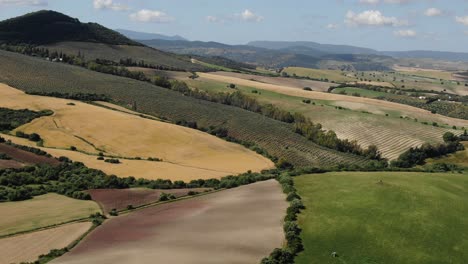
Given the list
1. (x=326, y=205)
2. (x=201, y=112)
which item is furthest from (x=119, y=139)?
(x=326, y=205)

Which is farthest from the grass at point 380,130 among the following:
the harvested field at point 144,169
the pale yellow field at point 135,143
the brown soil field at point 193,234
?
the brown soil field at point 193,234

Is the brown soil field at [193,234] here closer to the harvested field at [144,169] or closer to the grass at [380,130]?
the harvested field at [144,169]

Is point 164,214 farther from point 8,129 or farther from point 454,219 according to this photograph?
point 8,129

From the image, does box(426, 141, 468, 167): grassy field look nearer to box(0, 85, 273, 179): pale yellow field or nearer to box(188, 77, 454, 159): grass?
box(188, 77, 454, 159): grass

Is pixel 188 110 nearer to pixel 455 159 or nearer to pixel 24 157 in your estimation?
pixel 24 157

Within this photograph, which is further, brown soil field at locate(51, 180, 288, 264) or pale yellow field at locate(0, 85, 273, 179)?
pale yellow field at locate(0, 85, 273, 179)

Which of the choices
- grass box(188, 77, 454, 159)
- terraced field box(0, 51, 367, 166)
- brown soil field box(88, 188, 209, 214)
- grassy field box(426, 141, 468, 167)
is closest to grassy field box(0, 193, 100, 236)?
brown soil field box(88, 188, 209, 214)
